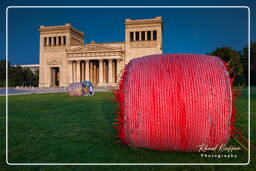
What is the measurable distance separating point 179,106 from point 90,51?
51488 mm

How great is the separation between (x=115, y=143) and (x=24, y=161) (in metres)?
1.79

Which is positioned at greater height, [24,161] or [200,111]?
[200,111]

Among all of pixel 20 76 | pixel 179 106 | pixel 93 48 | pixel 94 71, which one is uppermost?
pixel 93 48

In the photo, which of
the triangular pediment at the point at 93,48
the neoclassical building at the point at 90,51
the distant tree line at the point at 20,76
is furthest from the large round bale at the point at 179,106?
the distant tree line at the point at 20,76

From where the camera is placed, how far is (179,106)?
2.83 m

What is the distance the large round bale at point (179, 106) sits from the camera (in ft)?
9.23

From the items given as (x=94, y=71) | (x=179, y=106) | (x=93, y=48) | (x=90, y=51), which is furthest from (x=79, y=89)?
(x=94, y=71)

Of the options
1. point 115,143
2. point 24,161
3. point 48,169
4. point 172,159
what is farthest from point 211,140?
point 24,161

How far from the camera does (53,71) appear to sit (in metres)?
60.0

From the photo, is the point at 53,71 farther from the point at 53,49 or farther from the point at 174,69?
the point at 174,69

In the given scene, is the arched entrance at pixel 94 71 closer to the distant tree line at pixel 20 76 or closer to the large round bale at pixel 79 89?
the distant tree line at pixel 20 76

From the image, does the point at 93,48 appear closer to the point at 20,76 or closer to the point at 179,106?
the point at 20,76

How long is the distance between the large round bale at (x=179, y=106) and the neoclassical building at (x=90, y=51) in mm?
47134

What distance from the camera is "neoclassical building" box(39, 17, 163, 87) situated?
5144 cm
